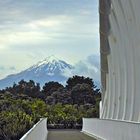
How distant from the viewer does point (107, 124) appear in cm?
3114

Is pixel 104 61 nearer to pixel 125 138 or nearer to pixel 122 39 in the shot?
pixel 122 39

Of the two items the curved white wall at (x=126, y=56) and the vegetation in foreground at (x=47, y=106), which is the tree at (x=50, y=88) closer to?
the vegetation in foreground at (x=47, y=106)

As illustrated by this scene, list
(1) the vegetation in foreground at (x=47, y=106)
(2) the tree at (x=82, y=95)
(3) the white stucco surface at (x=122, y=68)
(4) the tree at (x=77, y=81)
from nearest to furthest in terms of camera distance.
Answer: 1. (3) the white stucco surface at (x=122, y=68)
2. (1) the vegetation in foreground at (x=47, y=106)
3. (2) the tree at (x=82, y=95)
4. (4) the tree at (x=77, y=81)

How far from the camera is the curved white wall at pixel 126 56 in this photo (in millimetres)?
35463

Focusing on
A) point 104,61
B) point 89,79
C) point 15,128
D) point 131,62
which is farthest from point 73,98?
point 131,62

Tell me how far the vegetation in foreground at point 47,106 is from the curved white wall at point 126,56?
382 inches

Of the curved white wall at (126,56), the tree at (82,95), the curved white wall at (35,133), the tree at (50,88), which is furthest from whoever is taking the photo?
the tree at (50,88)

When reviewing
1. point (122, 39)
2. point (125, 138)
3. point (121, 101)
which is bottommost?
point (125, 138)

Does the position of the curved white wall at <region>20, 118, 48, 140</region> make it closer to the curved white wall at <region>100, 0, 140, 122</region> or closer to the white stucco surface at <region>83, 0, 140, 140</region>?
the white stucco surface at <region>83, 0, 140, 140</region>

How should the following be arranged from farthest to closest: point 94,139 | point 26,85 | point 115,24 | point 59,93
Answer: point 26,85 < point 59,93 < point 115,24 < point 94,139

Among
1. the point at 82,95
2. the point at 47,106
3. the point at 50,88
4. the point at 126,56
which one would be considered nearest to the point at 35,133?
the point at 126,56

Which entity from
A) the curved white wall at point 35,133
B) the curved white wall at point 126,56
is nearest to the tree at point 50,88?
the curved white wall at point 126,56

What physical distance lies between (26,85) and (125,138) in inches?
5178

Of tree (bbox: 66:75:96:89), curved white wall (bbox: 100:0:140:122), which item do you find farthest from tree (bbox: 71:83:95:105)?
curved white wall (bbox: 100:0:140:122)
